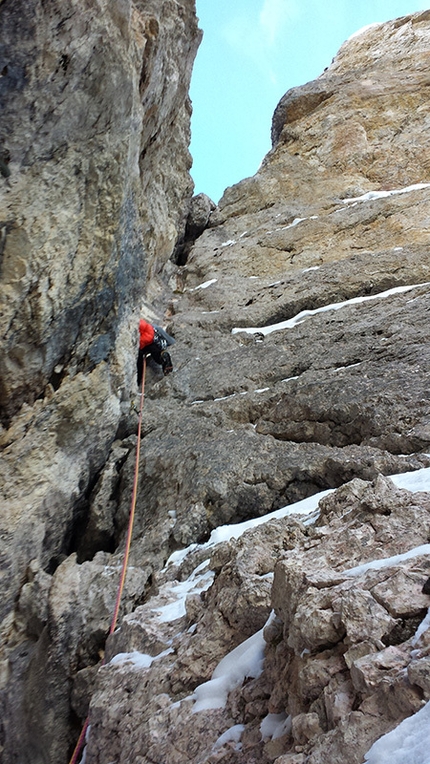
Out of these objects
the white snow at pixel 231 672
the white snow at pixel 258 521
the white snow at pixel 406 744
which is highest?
the white snow at pixel 406 744

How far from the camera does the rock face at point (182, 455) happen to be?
9.12 ft

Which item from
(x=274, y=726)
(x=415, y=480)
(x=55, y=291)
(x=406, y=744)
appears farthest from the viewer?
(x=55, y=291)

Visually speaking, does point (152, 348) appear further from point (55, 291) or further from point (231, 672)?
point (231, 672)

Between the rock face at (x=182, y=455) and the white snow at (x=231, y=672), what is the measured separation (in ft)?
0.13

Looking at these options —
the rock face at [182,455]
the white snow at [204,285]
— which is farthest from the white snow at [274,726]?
the white snow at [204,285]

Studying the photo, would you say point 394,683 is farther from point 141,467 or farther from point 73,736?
point 141,467

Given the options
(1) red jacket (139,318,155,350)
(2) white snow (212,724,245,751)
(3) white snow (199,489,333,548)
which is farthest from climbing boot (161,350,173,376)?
(2) white snow (212,724,245,751)

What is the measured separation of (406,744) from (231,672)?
1.83m

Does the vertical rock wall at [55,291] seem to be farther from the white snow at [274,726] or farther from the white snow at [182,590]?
the white snow at [274,726]

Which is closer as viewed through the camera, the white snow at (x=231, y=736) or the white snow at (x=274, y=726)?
the white snow at (x=274, y=726)

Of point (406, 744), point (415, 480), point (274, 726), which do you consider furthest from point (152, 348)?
point (406, 744)

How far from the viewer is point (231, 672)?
133 inches

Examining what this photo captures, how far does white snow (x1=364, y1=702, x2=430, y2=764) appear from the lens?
1.68 meters

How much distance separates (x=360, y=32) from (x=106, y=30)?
2173cm
